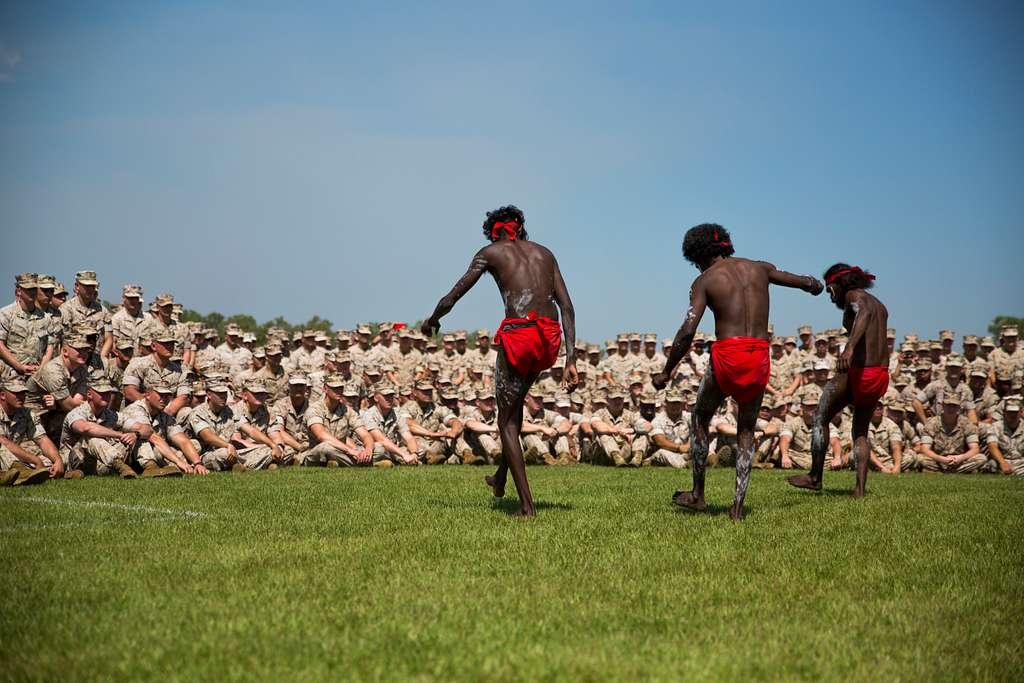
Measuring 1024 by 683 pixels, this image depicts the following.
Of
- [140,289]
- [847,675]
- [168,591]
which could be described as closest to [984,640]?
[847,675]

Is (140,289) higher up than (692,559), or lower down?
higher up

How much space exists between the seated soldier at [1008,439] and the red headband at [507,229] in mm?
12505

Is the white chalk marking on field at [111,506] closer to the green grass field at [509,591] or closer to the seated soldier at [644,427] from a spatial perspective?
the green grass field at [509,591]

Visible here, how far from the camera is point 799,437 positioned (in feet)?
57.8

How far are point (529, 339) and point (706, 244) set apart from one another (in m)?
1.99

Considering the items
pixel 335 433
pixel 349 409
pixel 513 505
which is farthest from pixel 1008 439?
pixel 335 433

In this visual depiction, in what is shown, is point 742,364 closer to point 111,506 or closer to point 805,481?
point 805,481

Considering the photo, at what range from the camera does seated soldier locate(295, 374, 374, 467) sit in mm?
16938

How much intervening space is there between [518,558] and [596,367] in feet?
60.5

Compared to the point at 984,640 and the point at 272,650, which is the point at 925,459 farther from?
the point at 272,650

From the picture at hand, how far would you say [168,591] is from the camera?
17.6 ft

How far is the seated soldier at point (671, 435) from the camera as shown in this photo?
17453mm

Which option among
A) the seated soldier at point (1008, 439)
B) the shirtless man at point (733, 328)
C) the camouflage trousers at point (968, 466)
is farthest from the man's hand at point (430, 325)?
the seated soldier at point (1008, 439)

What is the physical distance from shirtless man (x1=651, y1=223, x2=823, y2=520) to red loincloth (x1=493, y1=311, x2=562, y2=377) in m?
1.07
